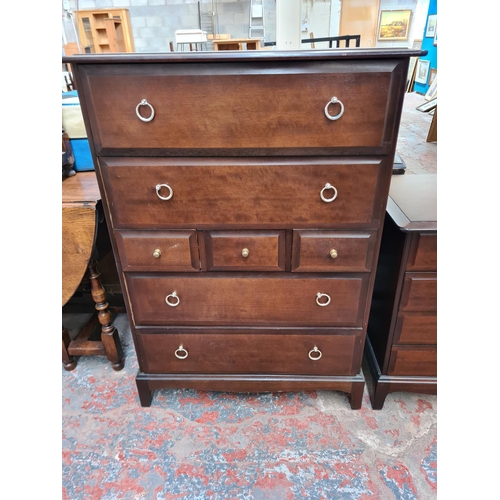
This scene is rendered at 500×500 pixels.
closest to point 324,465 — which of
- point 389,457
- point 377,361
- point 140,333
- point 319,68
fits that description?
point 389,457

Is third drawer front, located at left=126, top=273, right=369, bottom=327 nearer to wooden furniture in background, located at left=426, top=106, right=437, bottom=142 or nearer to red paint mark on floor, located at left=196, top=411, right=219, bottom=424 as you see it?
red paint mark on floor, located at left=196, top=411, right=219, bottom=424

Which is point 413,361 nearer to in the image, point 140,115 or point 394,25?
point 140,115

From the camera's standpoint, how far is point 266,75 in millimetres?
872

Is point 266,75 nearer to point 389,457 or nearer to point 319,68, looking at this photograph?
point 319,68

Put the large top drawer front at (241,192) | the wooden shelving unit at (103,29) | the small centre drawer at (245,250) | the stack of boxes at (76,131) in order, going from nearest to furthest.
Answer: the large top drawer front at (241,192)
the small centre drawer at (245,250)
the stack of boxes at (76,131)
the wooden shelving unit at (103,29)

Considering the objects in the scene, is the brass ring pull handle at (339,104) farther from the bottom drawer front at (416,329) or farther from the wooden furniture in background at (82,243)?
the wooden furniture in background at (82,243)

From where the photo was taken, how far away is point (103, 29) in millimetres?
4055

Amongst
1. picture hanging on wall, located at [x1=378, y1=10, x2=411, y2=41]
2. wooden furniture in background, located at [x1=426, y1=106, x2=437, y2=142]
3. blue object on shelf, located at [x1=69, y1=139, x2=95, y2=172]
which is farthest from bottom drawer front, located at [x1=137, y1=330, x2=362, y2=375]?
picture hanging on wall, located at [x1=378, y1=10, x2=411, y2=41]

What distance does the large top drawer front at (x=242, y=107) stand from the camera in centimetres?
87

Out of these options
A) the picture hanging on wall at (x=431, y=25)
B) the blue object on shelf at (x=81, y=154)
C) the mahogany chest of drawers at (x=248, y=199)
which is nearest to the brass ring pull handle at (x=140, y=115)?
the mahogany chest of drawers at (x=248, y=199)

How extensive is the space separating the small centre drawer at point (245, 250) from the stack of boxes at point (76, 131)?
78 cm

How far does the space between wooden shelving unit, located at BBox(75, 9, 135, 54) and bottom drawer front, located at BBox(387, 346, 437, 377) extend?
4.26 meters

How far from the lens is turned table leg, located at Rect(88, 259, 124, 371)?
4.88 ft

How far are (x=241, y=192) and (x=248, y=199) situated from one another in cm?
3
